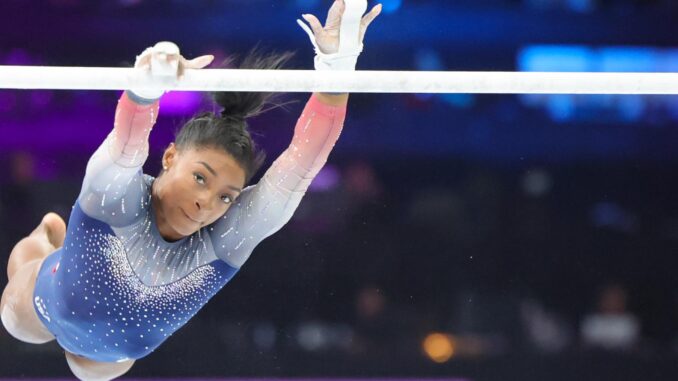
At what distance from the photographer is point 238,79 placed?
222 cm

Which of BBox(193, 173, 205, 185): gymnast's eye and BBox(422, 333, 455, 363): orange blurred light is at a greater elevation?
BBox(422, 333, 455, 363): orange blurred light

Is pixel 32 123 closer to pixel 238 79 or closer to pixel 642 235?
pixel 238 79

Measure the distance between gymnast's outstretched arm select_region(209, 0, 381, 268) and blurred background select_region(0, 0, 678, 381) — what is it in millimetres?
1670

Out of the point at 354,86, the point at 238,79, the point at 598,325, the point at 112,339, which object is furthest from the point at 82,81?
the point at 598,325

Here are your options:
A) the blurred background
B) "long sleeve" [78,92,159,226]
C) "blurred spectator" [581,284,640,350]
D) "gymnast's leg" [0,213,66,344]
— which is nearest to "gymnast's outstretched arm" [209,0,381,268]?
"long sleeve" [78,92,159,226]

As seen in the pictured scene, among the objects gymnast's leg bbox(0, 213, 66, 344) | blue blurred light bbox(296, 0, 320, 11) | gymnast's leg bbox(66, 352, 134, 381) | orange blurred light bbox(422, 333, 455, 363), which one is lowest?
gymnast's leg bbox(66, 352, 134, 381)

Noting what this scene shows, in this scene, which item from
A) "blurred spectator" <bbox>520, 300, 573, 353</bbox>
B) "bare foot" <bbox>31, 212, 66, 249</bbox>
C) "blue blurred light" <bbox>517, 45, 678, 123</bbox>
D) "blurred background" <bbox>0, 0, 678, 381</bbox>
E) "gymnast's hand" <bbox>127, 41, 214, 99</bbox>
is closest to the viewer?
"gymnast's hand" <bbox>127, 41, 214, 99</bbox>

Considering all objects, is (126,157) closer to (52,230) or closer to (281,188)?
(281,188)

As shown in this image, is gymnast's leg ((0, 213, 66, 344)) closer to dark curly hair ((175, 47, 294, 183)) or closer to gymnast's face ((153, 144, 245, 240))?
gymnast's face ((153, 144, 245, 240))

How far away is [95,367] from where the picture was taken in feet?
10.8

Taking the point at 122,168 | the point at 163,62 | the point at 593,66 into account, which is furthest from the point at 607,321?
the point at 163,62

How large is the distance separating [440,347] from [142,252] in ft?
6.98

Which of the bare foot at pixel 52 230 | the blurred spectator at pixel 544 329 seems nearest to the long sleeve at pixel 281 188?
the bare foot at pixel 52 230

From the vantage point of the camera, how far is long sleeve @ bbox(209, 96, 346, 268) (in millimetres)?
2596
